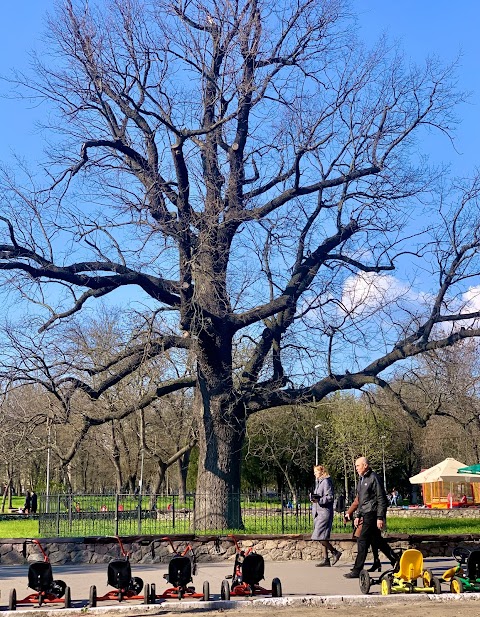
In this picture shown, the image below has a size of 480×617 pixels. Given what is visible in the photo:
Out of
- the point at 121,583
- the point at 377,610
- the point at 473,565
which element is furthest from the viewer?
the point at 473,565

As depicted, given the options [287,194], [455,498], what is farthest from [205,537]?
[455,498]

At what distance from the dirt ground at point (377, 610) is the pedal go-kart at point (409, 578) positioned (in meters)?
0.20

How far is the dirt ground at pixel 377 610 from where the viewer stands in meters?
11.1

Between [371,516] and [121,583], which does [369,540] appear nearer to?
[371,516]

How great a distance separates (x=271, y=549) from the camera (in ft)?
62.0

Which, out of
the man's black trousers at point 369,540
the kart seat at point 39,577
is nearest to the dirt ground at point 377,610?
the man's black trousers at point 369,540

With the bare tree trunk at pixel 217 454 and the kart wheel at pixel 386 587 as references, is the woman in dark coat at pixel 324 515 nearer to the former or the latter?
the kart wheel at pixel 386 587

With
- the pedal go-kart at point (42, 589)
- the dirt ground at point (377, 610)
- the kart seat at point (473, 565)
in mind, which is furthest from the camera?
the kart seat at point (473, 565)

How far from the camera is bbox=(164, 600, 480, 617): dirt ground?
36.4ft

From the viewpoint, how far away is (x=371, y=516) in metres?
13.8

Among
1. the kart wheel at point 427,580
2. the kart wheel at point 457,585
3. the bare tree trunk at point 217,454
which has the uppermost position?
the bare tree trunk at point 217,454

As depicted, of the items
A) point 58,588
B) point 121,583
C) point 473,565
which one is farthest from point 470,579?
point 58,588

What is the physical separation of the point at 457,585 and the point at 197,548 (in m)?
7.72

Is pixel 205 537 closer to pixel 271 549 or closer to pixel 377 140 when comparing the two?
pixel 271 549
